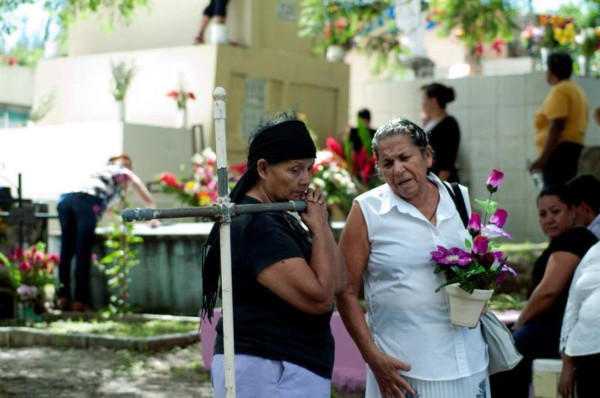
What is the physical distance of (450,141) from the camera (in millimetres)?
9266

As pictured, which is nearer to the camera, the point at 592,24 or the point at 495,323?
the point at 495,323

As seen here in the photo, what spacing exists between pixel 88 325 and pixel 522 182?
707 cm

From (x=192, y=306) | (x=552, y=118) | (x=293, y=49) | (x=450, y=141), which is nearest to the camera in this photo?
(x=450, y=141)

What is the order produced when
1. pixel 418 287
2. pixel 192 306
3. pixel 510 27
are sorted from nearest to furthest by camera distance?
1. pixel 418 287
2. pixel 192 306
3. pixel 510 27

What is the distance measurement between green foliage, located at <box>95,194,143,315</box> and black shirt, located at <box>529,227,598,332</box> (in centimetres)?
523

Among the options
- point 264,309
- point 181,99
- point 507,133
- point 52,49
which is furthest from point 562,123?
point 52,49

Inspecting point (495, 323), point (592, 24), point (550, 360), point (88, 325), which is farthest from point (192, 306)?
point (592, 24)

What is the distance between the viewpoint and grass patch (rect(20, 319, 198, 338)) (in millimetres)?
9875

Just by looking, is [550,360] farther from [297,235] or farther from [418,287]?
[297,235]

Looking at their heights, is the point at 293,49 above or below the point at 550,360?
above

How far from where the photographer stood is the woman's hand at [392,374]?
168 inches

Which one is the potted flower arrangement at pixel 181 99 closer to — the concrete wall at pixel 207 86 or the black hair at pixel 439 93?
the concrete wall at pixel 207 86

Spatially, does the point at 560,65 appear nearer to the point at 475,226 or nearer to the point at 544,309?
the point at 544,309

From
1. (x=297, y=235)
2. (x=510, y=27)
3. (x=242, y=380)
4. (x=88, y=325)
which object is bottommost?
(x=88, y=325)
